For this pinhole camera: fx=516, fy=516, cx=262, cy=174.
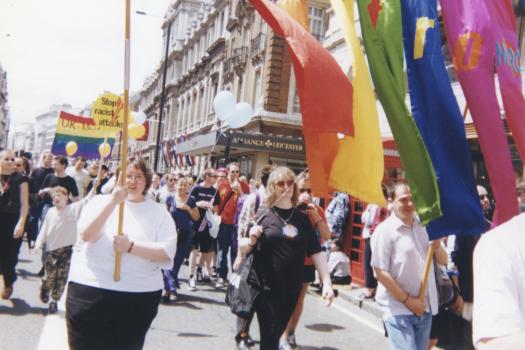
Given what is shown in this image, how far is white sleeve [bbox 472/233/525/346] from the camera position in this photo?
1.40 m

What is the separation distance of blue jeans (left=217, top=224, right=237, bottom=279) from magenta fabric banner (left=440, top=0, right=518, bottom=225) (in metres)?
6.13

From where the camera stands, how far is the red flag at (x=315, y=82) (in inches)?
115

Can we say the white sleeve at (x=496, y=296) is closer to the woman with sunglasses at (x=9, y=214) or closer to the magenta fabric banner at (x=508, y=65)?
the magenta fabric banner at (x=508, y=65)

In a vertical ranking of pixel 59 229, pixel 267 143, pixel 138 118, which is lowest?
pixel 59 229

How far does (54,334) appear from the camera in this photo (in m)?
5.38

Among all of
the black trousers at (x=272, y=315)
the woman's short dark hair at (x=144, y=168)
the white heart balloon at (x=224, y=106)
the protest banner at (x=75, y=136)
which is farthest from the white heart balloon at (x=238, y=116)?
the woman's short dark hair at (x=144, y=168)

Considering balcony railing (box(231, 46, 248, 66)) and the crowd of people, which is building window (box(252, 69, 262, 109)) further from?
the crowd of people

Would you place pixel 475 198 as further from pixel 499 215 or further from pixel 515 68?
pixel 515 68

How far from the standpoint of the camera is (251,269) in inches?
167

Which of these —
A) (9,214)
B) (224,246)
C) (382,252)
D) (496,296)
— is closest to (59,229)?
(9,214)

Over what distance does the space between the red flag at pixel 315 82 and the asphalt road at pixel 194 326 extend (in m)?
3.33

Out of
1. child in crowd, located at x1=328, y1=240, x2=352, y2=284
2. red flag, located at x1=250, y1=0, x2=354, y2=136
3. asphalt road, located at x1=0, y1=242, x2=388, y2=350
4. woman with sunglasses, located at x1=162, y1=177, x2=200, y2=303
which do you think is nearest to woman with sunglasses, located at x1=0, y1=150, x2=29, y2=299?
asphalt road, located at x1=0, y1=242, x2=388, y2=350

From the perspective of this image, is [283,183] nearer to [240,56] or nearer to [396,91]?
[396,91]

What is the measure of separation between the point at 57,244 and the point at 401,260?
181 inches
